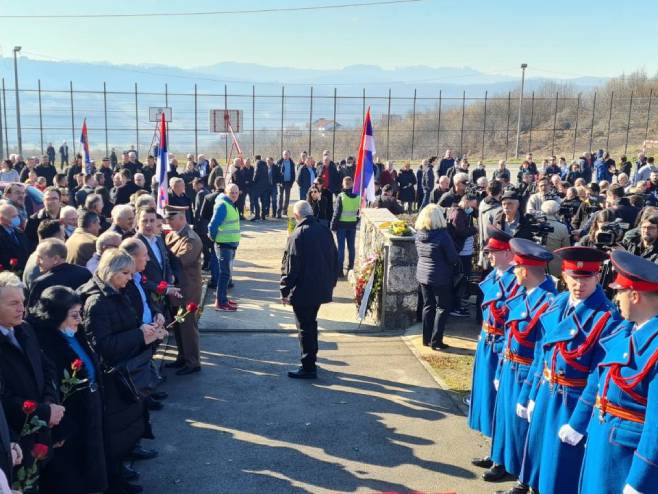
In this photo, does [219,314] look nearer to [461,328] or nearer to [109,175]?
[461,328]

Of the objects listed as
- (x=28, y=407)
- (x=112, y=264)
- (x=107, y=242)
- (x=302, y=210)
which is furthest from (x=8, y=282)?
(x=302, y=210)

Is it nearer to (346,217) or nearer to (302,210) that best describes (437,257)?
(302,210)

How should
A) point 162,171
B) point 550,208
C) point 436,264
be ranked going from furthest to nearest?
point 162,171
point 550,208
point 436,264

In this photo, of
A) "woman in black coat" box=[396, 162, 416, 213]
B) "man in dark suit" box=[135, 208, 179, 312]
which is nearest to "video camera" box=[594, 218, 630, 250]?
"man in dark suit" box=[135, 208, 179, 312]

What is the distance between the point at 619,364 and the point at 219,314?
21.8ft

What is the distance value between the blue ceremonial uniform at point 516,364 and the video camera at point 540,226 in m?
3.43

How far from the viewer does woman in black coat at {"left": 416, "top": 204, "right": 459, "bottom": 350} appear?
7988 mm

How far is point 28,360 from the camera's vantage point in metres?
4.06

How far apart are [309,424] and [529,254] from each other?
2.62m

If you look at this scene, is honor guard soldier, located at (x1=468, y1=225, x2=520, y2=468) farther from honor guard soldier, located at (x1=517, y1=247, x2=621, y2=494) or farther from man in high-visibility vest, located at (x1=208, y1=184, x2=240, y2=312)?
man in high-visibility vest, located at (x1=208, y1=184, x2=240, y2=312)

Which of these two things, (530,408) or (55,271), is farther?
(55,271)

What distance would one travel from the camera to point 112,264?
502 cm

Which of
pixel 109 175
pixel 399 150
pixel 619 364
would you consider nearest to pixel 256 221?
pixel 109 175

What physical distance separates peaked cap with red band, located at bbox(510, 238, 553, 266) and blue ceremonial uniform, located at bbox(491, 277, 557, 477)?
197 millimetres
